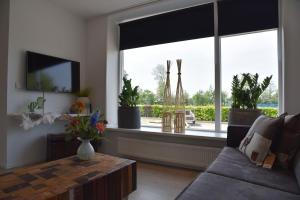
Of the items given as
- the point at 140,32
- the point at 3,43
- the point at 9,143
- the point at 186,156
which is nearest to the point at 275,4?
the point at 140,32

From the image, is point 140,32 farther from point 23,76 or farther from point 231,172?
point 231,172

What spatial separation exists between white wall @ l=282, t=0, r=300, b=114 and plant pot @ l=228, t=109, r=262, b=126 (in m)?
0.40

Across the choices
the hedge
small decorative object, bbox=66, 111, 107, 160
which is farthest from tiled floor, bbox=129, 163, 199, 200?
the hedge

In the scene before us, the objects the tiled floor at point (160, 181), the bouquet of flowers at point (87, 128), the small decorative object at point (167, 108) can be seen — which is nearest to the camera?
the bouquet of flowers at point (87, 128)

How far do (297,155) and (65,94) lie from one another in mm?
3406

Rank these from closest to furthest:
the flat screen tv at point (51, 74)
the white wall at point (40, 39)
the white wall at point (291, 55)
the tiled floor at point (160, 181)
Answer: the tiled floor at point (160, 181) < the white wall at point (291, 55) < the white wall at point (40, 39) < the flat screen tv at point (51, 74)

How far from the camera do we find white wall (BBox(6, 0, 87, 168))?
9.13 ft

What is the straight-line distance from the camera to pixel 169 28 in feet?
10.8

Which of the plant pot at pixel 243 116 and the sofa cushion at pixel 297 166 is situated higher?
the plant pot at pixel 243 116

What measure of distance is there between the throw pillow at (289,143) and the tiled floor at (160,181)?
1064 mm

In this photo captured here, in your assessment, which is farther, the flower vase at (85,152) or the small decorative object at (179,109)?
the small decorative object at (179,109)

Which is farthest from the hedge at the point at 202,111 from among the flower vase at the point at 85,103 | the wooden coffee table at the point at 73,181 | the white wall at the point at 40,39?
the wooden coffee table at the point at 73,181

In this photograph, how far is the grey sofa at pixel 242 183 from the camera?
1012 mm

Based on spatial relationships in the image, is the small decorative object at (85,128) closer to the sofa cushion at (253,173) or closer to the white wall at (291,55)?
the sofa cushion at (253,173)
